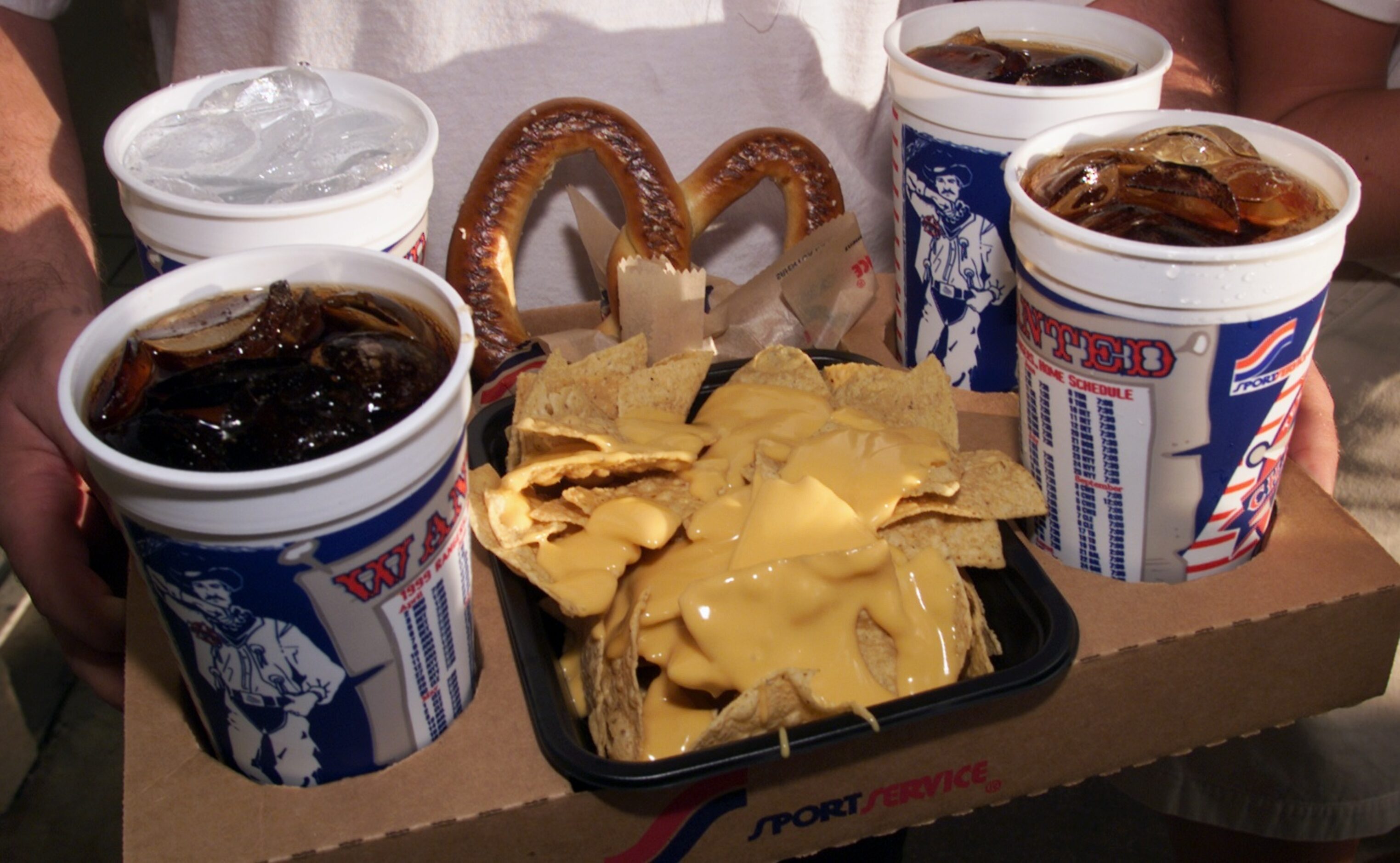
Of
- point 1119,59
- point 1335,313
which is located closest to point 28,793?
point 1119,59

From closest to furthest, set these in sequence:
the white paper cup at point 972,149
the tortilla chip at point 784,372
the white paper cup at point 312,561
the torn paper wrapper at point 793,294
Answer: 1. the white paper cup at point 312,561
2. the white paper cup at point 972,149
3. the tortilla chip at point 784,372
4. the torn paper wrapper at point 793,294

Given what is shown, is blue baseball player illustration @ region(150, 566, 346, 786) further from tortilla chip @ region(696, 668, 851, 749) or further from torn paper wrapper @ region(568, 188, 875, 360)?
torn paper wrapper @ region(568, 188, 875, 360)

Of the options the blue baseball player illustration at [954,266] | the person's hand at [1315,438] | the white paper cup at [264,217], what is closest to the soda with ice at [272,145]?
the white paper cup at [264,217]

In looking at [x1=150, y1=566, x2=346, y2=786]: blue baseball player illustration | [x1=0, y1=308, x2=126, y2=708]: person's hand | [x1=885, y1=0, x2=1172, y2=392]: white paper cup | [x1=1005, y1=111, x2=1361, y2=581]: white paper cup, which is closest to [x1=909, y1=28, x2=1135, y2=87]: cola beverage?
[x1=885, y1=0, x2=1172, y2=392]: white paper cup

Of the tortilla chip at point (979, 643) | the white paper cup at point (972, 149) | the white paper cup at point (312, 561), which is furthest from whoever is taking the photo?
the white paper cup at point (972, 149)

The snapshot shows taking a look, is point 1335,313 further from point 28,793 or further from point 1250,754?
point 28,793

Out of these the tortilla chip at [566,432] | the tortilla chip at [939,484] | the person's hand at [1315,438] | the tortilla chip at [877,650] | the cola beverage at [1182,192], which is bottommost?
the person's hand at [1315,438]

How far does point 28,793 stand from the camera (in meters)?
2.46

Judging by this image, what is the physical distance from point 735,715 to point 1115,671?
0.38m

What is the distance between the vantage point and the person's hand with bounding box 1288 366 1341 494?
1.23 metres

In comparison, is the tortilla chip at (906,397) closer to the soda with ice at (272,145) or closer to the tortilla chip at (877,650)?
the tortilla chip at (877,650)

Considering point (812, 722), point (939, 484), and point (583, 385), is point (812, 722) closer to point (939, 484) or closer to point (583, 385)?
point (939, 484)

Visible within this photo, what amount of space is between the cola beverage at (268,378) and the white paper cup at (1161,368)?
1.68 ft

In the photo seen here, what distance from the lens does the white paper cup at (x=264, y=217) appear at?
0.95 metres
